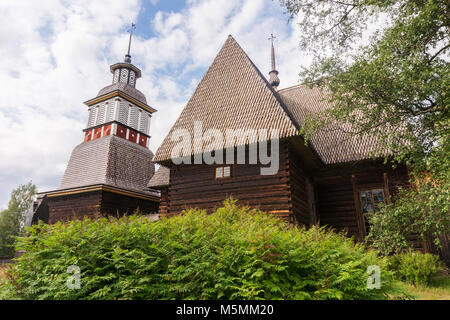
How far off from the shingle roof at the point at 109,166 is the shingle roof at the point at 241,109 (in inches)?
341

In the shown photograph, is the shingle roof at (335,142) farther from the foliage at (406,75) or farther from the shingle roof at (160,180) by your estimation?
the shingle roof at (160,180)

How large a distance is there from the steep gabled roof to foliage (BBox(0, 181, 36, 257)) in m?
25.7

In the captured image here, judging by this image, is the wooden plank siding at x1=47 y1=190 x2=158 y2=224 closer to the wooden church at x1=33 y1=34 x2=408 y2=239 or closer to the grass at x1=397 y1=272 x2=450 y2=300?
the wooden church at x1=33 y1=34 x2=408 y2=239

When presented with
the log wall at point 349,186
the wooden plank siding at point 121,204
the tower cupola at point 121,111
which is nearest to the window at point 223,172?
the log wall at point 349,186

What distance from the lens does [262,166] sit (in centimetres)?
991

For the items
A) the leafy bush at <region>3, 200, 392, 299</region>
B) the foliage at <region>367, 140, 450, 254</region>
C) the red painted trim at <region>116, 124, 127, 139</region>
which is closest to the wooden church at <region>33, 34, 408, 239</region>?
the foliage at <region>367, 140, 450, 254</region>

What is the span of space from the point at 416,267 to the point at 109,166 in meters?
17.5

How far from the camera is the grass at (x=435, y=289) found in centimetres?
751

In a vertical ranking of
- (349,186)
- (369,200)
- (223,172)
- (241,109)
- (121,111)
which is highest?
(121,111)

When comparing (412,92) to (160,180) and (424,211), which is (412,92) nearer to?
(424,211)

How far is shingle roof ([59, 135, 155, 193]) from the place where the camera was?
59.9 ft

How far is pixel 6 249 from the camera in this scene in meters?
26.2

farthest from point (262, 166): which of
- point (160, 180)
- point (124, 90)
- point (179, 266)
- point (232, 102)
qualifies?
point (124, 90)
